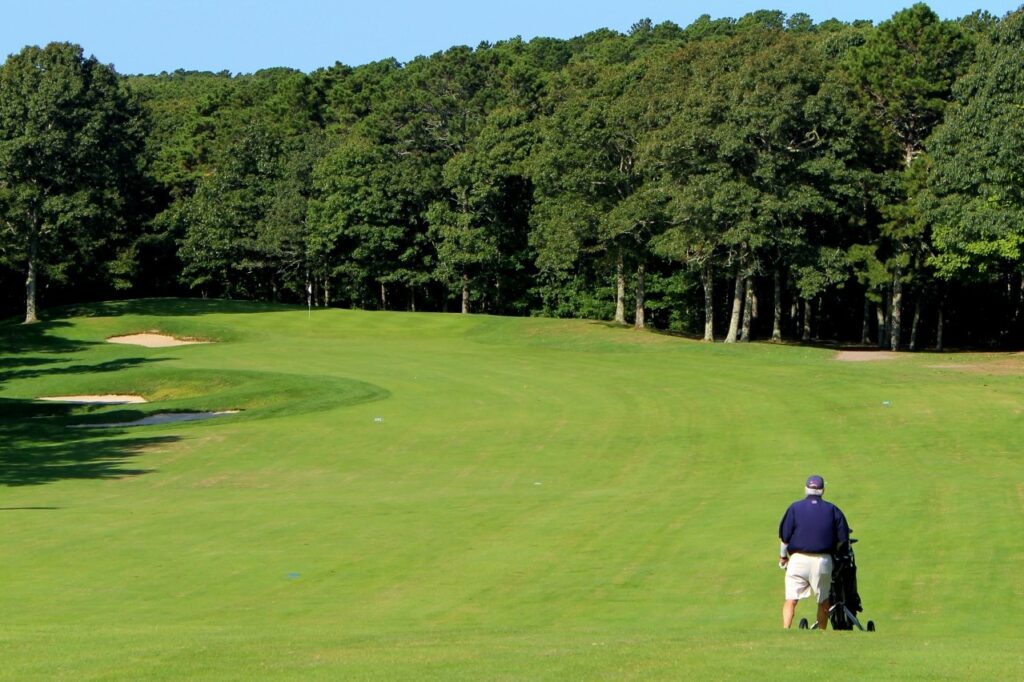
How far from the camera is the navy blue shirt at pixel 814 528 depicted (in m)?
12.3

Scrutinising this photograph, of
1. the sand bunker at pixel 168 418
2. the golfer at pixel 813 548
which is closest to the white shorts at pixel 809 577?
the golfer at pixel 813 548

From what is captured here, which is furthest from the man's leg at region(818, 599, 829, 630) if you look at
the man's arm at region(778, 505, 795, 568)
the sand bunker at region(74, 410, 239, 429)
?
the sand bunker at region(74, 410, 239, 429)

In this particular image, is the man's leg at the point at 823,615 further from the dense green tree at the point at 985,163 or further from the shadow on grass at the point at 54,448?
the dense green tree at the point at 985,163

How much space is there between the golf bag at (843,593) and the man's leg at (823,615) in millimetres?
49

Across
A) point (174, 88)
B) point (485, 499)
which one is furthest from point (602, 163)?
point (174, 88)

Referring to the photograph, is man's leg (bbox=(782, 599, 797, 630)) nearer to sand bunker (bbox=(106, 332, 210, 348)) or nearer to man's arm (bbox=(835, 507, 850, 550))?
man's arm (bbox=(835, 507, 850, 550))

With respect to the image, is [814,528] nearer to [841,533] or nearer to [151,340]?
[841,533]

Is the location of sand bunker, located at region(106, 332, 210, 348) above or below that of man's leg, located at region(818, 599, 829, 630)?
below

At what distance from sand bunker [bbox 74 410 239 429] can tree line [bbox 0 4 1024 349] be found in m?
25.6

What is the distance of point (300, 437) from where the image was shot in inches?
1224

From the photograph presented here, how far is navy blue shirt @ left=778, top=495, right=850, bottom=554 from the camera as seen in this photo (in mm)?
12344

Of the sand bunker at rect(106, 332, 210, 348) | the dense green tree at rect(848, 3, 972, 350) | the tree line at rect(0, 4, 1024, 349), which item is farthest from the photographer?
the sand bunker at rect(106, 332, 210, 348)

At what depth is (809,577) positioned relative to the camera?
1235 cm

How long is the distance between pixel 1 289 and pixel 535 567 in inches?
3032
